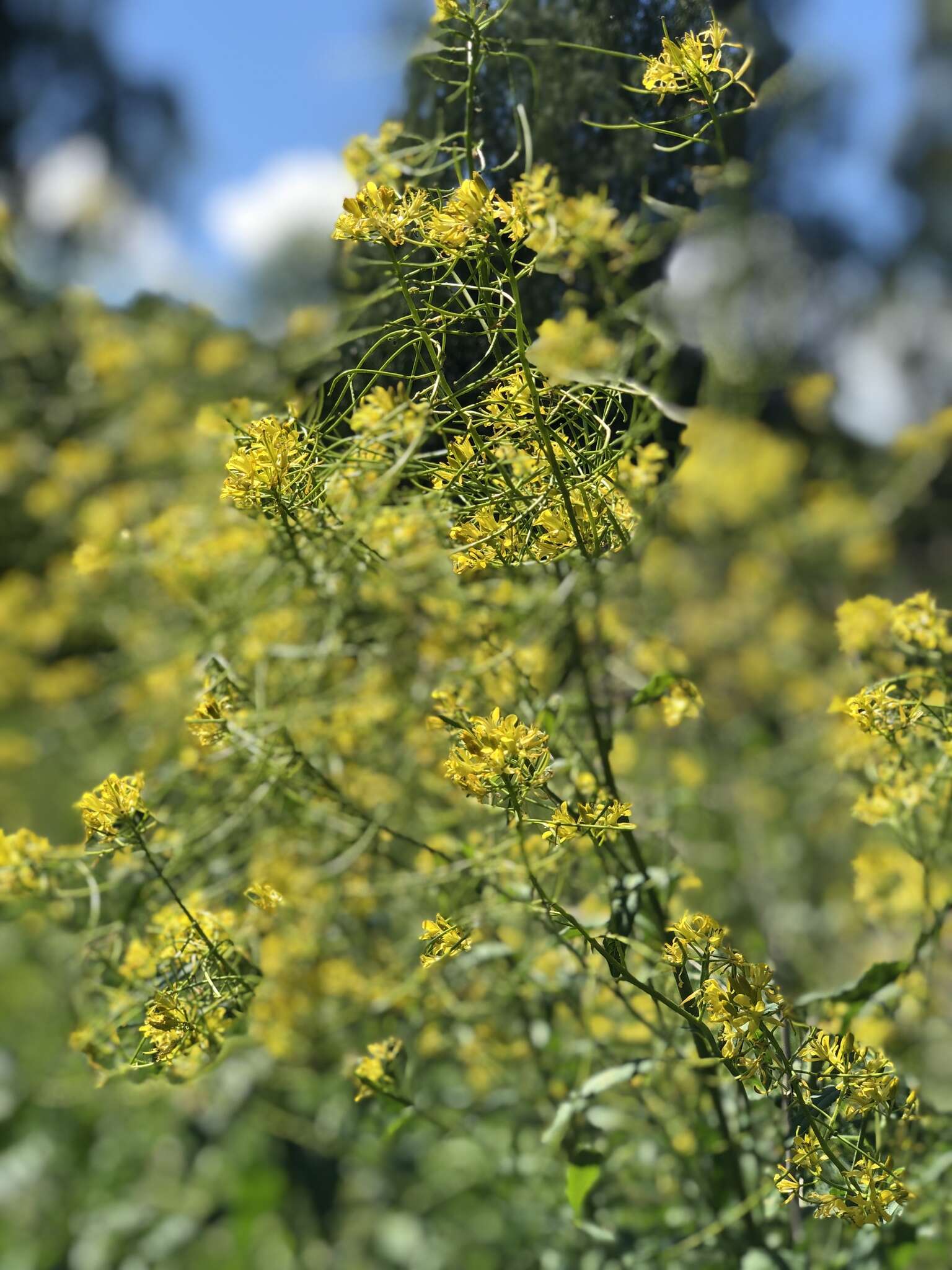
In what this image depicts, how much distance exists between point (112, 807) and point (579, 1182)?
0.37 meters

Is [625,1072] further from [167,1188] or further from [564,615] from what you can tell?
[167,1188]

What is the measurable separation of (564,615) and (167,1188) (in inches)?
42.2

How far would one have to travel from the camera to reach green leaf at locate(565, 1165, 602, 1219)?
67 cm

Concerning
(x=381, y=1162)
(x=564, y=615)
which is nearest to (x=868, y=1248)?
(x=564, y=615)

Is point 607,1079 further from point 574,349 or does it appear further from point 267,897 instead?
point 574,349

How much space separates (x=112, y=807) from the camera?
0.61 meters

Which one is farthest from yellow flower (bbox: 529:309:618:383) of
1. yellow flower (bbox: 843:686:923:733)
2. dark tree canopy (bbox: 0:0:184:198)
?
dark tree canopy (bbox: 0:0:184:198)

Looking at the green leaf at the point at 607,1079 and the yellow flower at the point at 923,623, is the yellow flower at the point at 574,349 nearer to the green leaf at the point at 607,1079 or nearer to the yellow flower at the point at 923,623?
the yellow flower at the point at 923,623

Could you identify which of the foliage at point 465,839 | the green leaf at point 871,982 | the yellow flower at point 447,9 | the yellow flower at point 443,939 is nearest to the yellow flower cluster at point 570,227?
the foliage at point 465,839

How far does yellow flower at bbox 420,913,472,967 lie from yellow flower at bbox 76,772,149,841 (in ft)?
0.62

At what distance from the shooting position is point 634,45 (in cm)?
71

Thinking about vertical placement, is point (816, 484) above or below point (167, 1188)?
above

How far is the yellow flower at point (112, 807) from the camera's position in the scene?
23.9 inches

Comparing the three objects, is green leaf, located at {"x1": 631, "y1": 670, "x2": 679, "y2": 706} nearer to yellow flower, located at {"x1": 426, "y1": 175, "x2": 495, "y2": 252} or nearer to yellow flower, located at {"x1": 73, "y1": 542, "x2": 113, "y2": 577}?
yellow flower, located at {"x1": 426, "y1": 175, "x2": 495, "y2": 252}
